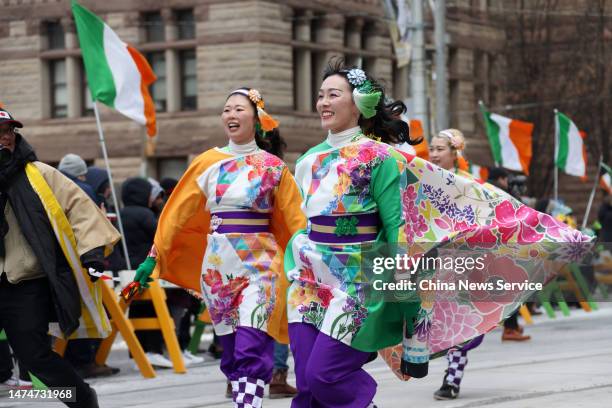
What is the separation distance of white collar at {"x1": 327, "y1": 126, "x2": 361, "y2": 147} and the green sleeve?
250mm

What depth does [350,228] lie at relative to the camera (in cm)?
758

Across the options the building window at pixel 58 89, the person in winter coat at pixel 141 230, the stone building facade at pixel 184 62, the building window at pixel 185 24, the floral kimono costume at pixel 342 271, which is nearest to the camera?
the floral kimono costume at pixel 342 271

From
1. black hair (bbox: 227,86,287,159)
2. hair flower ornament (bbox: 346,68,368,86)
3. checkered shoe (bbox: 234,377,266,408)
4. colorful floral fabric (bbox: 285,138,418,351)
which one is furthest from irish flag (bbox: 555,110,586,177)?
colorful floral fabric (bbox: 285,138,418,351)

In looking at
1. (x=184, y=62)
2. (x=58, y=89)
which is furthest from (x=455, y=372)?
(x=58, y=89)

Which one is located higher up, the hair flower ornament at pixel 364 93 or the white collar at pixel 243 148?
the hair flower ornament at pixel 364 93

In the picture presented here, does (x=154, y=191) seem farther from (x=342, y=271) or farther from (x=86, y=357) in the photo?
(x=342, y=271)

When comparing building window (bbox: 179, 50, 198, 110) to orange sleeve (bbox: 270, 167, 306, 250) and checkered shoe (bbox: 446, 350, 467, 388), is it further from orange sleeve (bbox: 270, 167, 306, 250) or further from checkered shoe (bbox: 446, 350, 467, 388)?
orange sleeve (bbox: 270, 167, 306, 250)

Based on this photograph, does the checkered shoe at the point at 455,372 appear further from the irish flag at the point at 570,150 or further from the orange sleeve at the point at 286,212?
the irish flag at the point at 570,150

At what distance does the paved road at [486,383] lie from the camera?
33.0ft

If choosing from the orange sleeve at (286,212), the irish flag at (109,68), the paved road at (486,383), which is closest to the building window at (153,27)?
the irish flag at (109,68)

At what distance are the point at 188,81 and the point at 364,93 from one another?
27.8 metres

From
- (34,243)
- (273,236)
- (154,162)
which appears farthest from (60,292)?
(154,162)

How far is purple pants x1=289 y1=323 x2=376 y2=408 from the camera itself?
23.8ft

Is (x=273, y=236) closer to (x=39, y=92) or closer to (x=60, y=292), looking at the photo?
(x=60, y=292)
